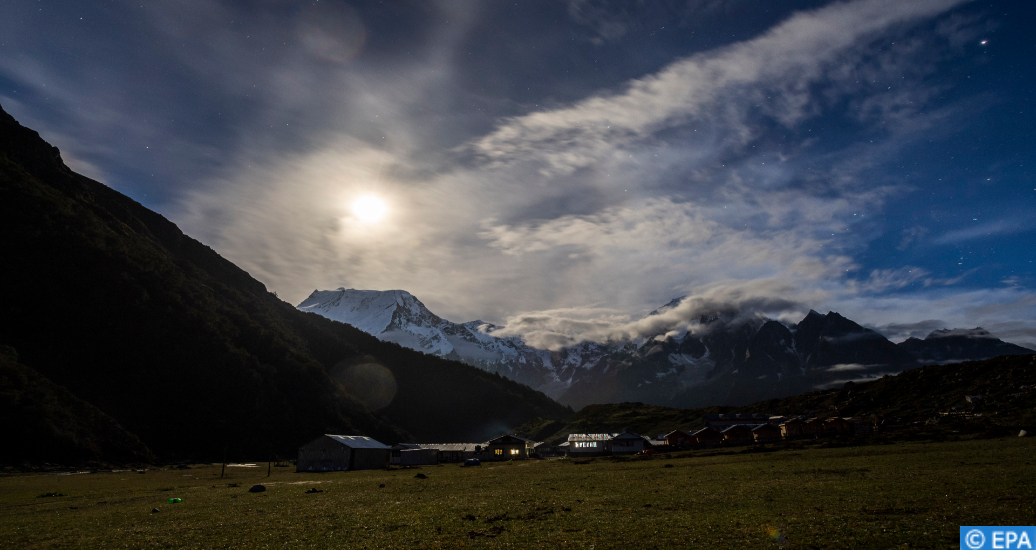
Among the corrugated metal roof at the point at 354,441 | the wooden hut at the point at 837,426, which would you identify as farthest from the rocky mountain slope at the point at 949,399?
the corrugated metal roof at the point at 354,441

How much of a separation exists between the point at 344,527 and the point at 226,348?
149m

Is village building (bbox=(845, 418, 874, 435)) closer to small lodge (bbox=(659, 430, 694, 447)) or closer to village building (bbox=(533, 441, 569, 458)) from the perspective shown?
small lodge (bbox=(659, 430, 694, 447))

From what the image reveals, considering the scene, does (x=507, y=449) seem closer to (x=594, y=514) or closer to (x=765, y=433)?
(x=765, y=433)

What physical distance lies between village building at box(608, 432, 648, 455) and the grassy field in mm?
85917

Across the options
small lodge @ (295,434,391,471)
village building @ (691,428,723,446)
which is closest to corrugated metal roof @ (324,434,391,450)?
small lodge @ (295,434,391,471)

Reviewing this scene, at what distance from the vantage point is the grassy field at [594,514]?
1912 cm

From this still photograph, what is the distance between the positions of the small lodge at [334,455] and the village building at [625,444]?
196ft

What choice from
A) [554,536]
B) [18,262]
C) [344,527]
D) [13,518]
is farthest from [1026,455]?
[18,262]

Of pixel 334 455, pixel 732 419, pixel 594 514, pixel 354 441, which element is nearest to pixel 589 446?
pixel 354 441

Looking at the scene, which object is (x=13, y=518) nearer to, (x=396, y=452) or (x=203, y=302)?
(x=396, y=452)

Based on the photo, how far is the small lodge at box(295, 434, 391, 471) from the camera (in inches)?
3418

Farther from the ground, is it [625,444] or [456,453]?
[625,444]

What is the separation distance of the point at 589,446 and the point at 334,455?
65.5 metres

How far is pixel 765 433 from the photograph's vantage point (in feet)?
415
